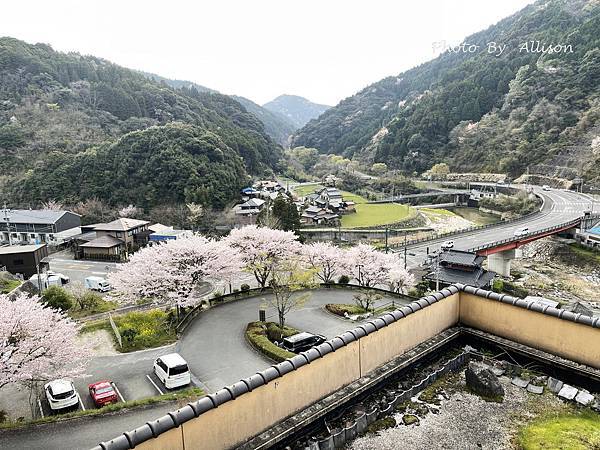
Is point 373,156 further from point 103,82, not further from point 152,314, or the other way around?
point 152,314

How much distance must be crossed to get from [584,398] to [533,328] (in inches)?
46.1

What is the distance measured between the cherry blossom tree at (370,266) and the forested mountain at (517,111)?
165ft

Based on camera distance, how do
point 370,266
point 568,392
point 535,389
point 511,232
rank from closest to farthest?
point 568,392
point 535,389
point 370,266
point 511,232

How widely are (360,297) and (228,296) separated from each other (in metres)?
8.40

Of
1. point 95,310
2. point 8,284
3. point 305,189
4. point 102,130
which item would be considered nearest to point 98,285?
point 8,284

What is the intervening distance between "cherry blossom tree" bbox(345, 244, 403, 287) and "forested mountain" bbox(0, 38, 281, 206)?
100ft

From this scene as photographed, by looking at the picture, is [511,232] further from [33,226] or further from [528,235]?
[33,226]

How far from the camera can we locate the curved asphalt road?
1238 centimetres

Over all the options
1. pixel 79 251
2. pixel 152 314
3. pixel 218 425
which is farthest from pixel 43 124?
pixel 218 425

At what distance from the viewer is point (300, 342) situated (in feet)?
62.2

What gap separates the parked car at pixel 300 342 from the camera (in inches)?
741

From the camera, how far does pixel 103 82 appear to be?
296ft

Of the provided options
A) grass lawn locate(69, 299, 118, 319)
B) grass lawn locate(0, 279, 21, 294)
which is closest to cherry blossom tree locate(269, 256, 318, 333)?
grass lawn locate(69, 299, 118, 319)

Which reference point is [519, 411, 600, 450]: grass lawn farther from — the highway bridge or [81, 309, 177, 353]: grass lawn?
the highway bridge
